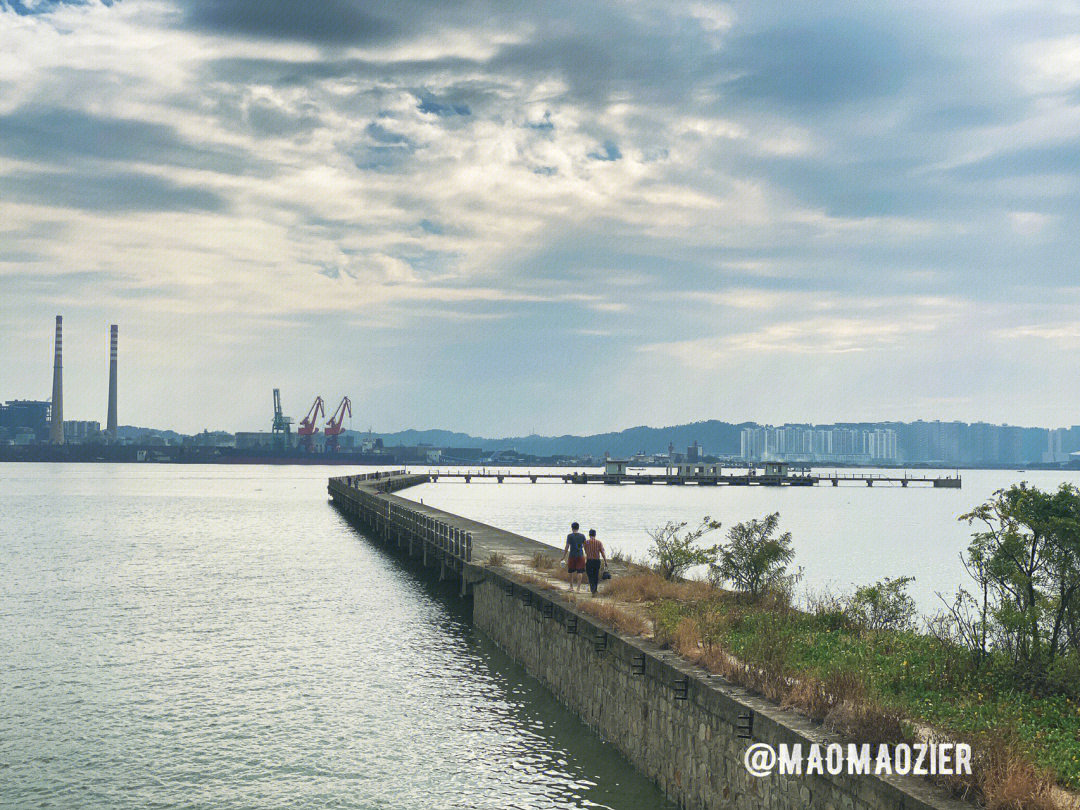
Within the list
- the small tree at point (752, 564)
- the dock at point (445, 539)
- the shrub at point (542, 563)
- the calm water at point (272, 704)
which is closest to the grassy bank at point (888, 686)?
the calm water at point (272, 704)

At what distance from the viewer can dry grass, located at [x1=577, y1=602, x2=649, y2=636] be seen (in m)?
18.9

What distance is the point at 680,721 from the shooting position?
580 inches

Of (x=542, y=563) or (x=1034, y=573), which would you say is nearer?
(x=1034, y=573)

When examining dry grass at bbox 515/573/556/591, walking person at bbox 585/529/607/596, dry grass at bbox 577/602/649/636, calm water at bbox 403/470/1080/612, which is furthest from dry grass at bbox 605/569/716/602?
calm water at bbox 403/470/1080/612

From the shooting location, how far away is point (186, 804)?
15.6 m

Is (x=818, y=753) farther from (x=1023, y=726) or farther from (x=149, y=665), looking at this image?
(x=149, y=665)

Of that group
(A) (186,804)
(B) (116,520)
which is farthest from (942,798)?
(B) (116,520)

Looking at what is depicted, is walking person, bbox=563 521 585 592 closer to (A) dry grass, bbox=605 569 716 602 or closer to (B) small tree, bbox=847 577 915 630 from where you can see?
(A) dry grass, bbox=605 569 716 602

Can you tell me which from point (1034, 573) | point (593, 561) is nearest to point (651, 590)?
point (593, 561)

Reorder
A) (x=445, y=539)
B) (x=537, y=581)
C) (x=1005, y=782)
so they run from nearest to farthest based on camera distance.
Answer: (x=1005, y=782), (x=537, y=581), (x=445, y=539)

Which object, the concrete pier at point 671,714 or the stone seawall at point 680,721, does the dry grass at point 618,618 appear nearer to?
the concrete pier at point 671,714

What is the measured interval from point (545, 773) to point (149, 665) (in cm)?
1322

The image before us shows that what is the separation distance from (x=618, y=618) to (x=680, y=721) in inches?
198

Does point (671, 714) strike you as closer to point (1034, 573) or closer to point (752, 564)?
point (1034, 573)
